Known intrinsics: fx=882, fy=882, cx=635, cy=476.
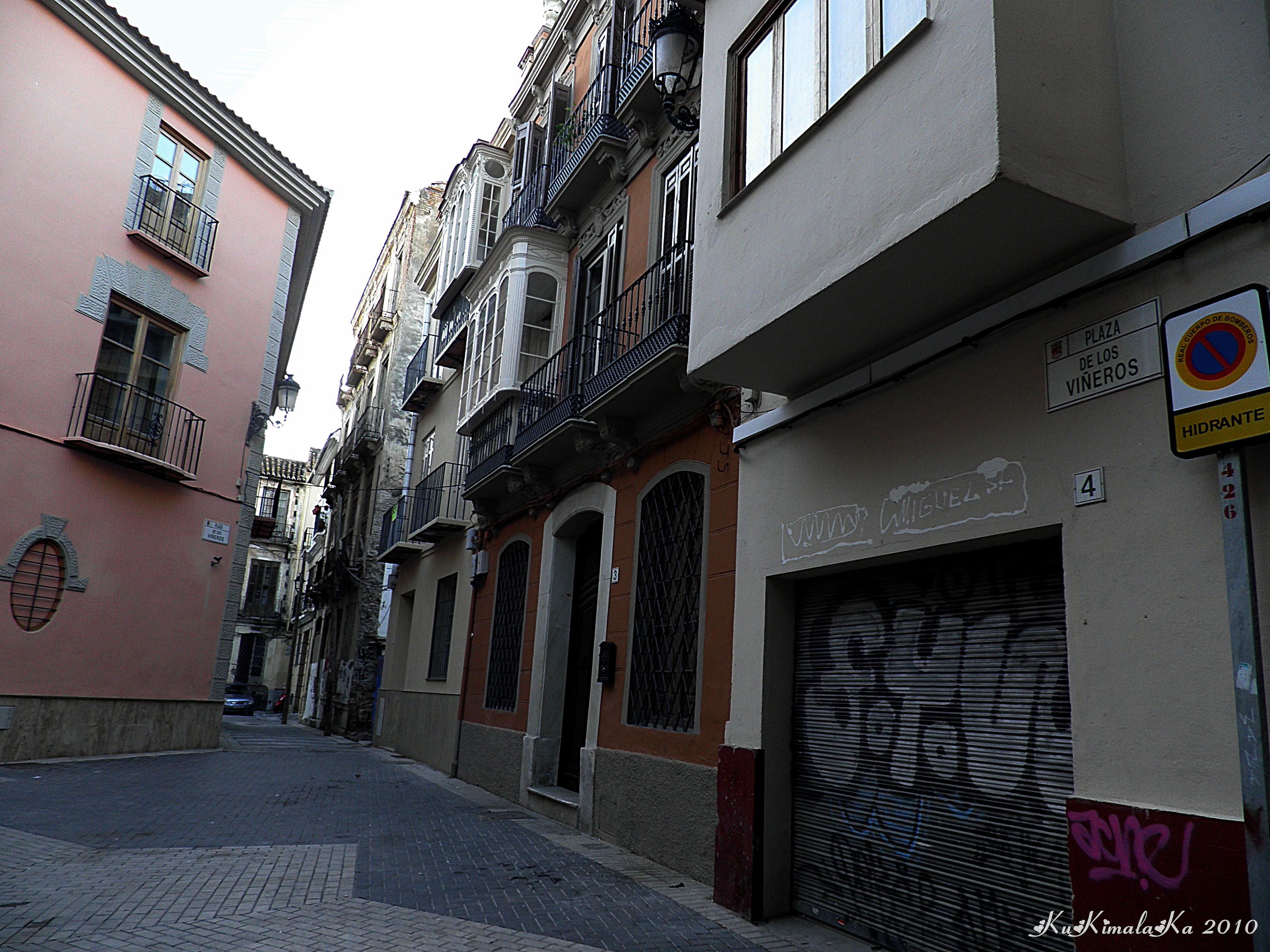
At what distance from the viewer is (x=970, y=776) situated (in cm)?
473

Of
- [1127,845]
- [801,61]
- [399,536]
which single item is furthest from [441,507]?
[1127,845]

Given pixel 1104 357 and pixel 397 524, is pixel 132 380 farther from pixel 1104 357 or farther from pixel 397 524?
pixel 1104 357

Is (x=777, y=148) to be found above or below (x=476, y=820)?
above

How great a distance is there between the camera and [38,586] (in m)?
12.5

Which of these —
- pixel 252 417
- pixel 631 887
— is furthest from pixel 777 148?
pixel 252 417

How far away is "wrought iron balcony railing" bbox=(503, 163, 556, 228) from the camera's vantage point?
12.8 metres

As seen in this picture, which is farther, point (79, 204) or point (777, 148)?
point (79, 204)

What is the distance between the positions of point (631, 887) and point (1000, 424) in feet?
14.0

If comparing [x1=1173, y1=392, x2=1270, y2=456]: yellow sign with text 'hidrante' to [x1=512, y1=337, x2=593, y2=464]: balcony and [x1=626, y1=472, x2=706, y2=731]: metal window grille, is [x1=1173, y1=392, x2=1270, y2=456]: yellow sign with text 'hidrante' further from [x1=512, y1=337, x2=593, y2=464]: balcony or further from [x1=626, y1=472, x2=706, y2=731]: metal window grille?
[x1=512, y1=337, x2=593, y2=464]: balcony

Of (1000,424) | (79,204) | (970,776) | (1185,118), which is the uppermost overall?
(79,204)

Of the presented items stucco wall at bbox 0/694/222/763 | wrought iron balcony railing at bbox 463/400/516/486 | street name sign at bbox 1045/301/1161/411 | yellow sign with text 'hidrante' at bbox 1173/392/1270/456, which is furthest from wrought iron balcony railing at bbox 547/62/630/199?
stucco wall at bbox 0/694/222/763

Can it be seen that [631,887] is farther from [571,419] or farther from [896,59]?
[896,59]

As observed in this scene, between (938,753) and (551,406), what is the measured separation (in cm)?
739

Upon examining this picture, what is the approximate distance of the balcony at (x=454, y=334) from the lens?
16219mm
